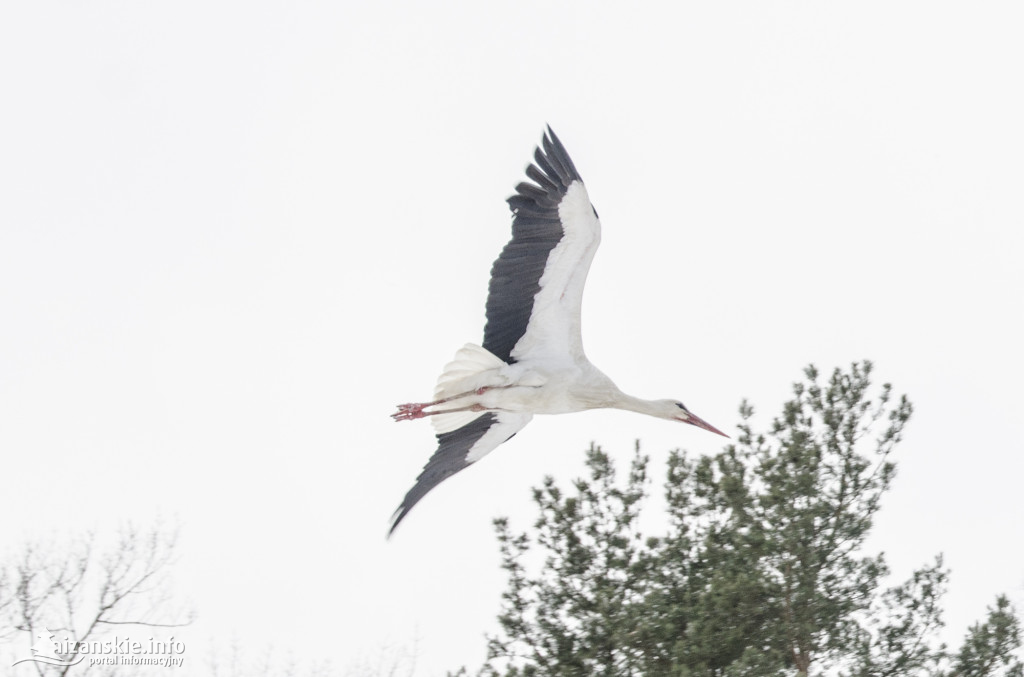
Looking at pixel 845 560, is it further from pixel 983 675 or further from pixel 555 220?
pixel 555 220

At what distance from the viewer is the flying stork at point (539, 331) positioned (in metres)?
11.9

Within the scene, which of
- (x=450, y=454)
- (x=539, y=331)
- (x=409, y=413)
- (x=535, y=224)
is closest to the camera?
(x=535, y=224)

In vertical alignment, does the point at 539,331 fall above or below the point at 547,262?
below

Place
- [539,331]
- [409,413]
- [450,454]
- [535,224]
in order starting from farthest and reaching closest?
[450,454] < [409,413] < [539,331] < [535,224]

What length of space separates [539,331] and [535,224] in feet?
2.72

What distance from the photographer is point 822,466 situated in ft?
42.9

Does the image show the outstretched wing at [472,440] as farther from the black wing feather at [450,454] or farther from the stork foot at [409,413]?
the stork foot at [409,413]

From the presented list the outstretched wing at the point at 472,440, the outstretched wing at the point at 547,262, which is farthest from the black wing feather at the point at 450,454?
the outstretched wing at the point at 547,262

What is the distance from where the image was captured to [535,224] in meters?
12.0

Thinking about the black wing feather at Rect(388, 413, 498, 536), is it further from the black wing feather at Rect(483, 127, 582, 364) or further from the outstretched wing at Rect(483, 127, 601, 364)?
the black wing feather at Rect(483, 127, 582, 364)

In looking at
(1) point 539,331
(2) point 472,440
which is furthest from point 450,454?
(1) point 539,331

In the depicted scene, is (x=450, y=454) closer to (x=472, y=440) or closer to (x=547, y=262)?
(x=472, y=440)

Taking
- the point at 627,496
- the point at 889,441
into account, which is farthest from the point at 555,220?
the point at 889,441

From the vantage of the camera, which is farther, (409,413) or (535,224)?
(409,413)
